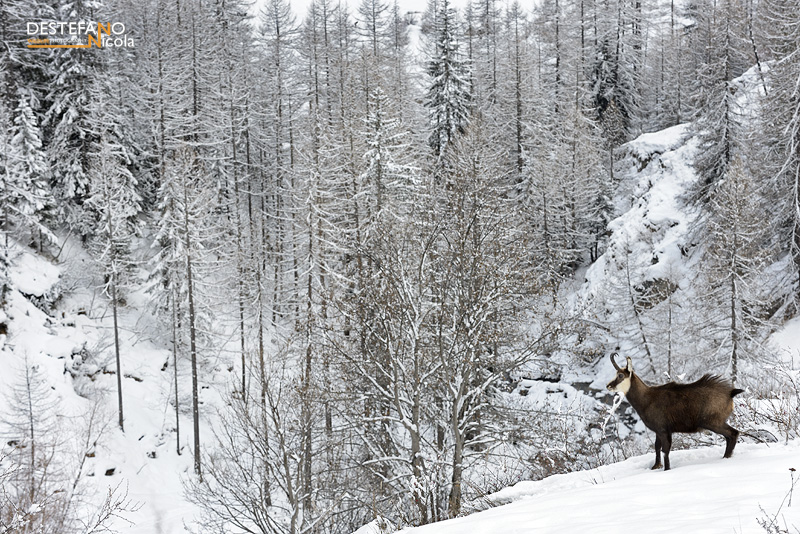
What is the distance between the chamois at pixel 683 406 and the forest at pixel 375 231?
4.52 meters

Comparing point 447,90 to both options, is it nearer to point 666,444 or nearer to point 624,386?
point 624,386

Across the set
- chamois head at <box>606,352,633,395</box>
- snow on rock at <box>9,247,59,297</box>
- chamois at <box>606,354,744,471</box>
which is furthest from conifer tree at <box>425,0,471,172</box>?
chamois at <box>606,354,744,471</box>

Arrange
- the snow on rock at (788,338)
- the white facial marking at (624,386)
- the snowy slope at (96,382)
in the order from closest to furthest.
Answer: the white facial marking at (624,386), the snow on rock at (788,338), the snowy slope at (96,382)

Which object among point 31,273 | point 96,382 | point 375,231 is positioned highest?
point 375,231

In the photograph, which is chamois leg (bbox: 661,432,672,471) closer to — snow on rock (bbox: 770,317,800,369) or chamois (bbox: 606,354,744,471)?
chamois (bbox: 606,354,744,471)

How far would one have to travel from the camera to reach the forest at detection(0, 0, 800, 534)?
45.7 ft

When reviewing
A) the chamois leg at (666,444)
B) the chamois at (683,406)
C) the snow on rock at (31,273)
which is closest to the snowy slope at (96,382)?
the snow on rock at (31,273)

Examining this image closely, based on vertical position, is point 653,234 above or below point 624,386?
above

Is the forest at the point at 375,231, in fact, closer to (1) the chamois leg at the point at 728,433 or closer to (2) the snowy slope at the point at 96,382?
(2) the snowy slope at the point at 96,382

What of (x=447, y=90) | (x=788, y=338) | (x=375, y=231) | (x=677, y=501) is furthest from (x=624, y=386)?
(x=447, y=90)

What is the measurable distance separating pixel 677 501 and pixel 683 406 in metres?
1.41

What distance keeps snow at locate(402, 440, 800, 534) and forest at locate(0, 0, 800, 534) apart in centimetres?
434

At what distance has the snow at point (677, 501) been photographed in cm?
354

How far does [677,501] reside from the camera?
4164 mm
